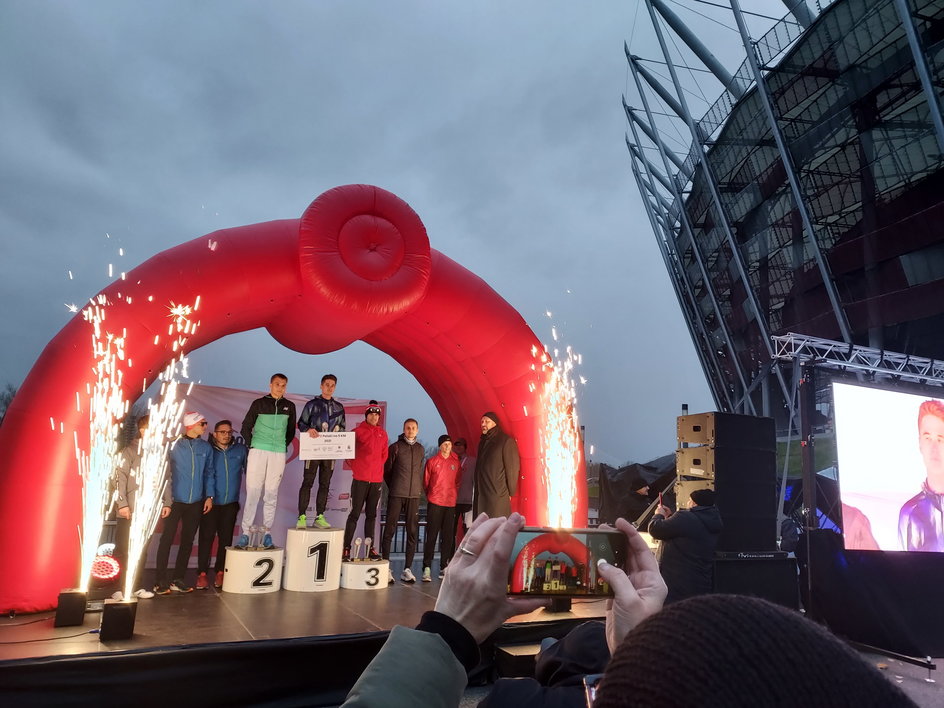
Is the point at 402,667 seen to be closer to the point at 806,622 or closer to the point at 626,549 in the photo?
the point at 806,622

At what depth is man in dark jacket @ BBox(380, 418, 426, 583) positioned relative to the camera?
7250 mm

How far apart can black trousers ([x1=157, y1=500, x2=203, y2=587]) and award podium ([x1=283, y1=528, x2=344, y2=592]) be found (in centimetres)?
98

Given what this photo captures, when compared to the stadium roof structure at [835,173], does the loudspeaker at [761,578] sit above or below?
below

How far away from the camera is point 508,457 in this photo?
7.19 meters

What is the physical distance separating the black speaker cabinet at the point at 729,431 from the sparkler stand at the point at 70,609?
5.94m

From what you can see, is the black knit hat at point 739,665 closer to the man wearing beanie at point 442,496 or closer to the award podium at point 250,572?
the award podium at point 250,572

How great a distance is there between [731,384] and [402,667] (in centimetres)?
2663

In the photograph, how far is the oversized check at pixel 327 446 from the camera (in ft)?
22.0

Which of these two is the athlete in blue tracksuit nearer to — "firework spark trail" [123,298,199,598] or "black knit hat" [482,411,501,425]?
"firework spark trail" [123,298,199,598]

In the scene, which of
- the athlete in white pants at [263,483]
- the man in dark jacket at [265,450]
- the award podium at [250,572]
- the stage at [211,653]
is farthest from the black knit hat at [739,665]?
the athlete in white pants at [263,483]

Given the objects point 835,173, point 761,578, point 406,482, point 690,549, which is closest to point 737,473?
point 761,578

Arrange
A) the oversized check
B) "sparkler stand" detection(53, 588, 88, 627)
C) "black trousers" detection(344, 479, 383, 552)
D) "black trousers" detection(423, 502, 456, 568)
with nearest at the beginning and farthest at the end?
"sparkler stand" detection(53, 588, 88, 627), the oversized check, "black trousers" detection(344, 479, 383, 552), "black trousers" detection(423, 502, 456, 568)

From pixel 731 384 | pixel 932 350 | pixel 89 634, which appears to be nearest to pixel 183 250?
pixel 89 634

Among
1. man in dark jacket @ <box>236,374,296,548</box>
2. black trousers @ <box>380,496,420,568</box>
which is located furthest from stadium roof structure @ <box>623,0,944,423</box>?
man in dark jacket @ <box>236,374,296,548</box>
